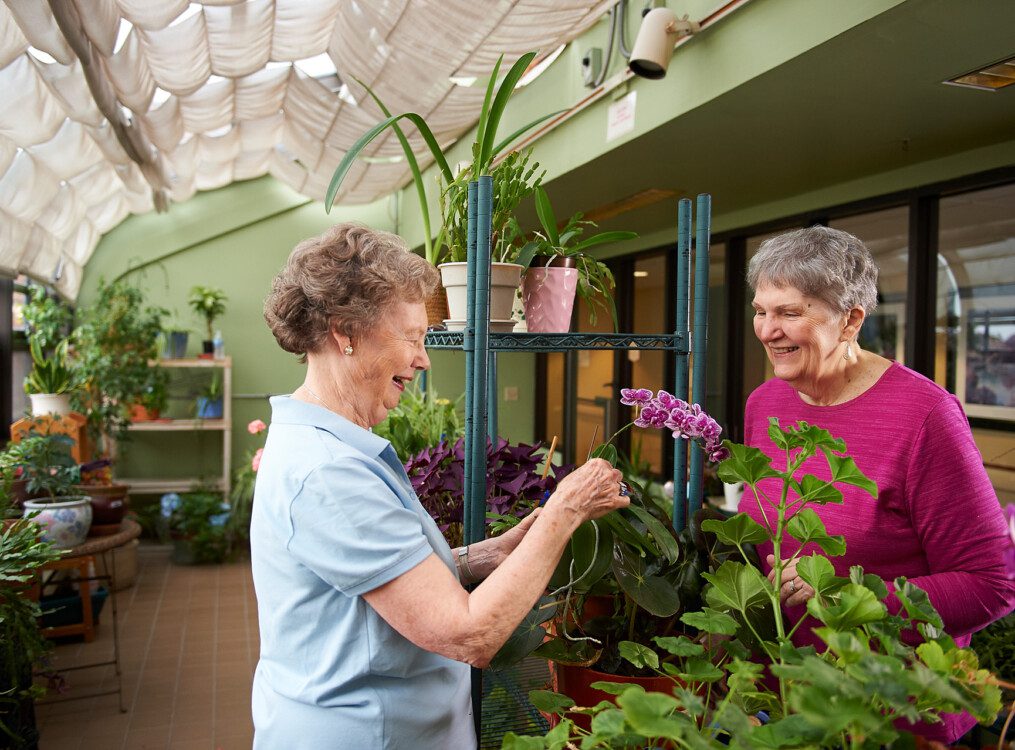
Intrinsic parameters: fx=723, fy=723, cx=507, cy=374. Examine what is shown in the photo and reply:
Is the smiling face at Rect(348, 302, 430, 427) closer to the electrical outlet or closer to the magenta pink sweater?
the magenta pink sweater

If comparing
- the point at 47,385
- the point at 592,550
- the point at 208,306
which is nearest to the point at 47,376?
the point at 47,385

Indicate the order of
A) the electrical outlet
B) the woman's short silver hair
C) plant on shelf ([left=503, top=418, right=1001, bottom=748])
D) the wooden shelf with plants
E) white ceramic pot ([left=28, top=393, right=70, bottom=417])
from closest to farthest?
1. plant on shelf ([left=503, top=418, right=1001, bottom=748])
2. the woman's short silver hair
3. the electrical outlet
4. white ceramic pot ([left=28, top=393, right=70, bottom=417])
5. the wooden shelf with plants

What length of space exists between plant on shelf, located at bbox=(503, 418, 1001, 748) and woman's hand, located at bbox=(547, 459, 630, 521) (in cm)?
15

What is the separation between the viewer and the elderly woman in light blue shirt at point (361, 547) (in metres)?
0.95

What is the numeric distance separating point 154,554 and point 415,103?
4655mm

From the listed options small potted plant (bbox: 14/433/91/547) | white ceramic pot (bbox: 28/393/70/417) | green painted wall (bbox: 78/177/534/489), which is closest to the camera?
small potted plant (bbox: 14/433/91/547)

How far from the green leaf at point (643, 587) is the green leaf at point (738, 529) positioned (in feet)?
0.52

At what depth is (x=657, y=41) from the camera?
2320 mm

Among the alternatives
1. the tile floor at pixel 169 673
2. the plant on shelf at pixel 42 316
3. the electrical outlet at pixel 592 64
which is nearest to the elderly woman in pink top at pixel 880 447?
the electrical outlet at pixel 592 64

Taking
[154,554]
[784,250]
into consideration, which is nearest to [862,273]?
[784,250]

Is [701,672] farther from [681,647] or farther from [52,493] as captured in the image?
[52,493]

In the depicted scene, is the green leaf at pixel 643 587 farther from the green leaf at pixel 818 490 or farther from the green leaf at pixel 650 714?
the green leaf at pixel 650 714

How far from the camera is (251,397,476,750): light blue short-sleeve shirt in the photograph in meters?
0.95

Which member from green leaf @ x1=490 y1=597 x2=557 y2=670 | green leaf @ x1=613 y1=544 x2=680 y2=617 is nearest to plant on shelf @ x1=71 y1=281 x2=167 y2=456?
green leaf @ x1=490 y1=597 x2=557 y2=670
